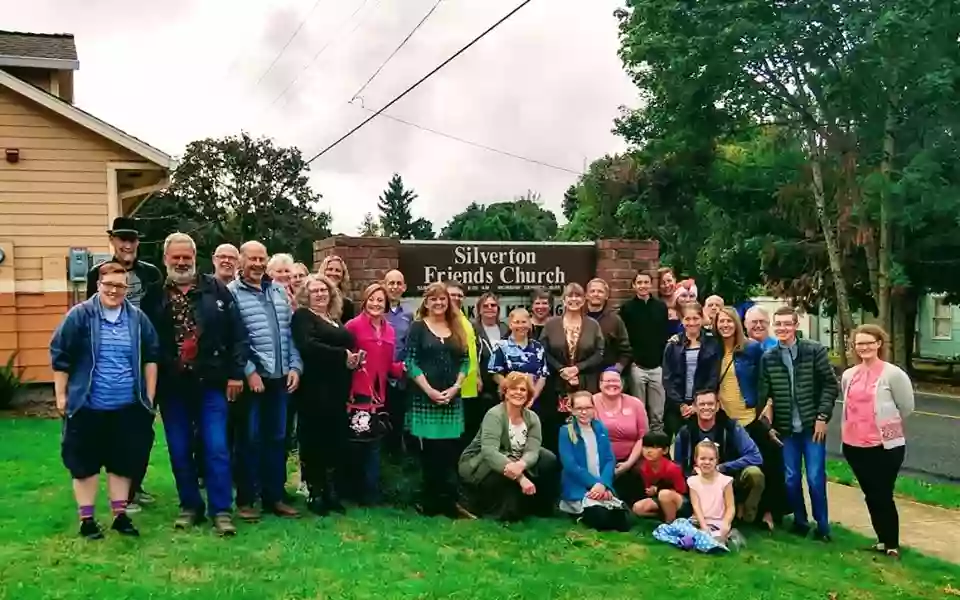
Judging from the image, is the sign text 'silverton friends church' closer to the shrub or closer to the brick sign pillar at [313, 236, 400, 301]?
the brick sign pillar at [313, 236, 400, 301]

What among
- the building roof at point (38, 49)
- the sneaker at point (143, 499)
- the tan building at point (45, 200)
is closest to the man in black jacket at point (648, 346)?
the sneaker at point (143, 499)

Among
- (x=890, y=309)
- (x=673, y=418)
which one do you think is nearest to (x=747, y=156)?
(x=890, y=309)

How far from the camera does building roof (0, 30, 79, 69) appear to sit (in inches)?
597

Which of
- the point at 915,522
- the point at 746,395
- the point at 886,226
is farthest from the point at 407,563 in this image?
the point at 886,226

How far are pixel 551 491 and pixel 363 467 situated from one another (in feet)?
4.61

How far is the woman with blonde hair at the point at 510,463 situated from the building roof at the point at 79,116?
8.96 meters

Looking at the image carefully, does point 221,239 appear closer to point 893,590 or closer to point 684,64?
point 684,64

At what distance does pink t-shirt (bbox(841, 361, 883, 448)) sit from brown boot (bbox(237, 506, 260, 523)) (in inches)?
164

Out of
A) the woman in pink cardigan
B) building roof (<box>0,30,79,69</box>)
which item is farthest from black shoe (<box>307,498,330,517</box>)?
building roof (<box>0,30,79,69</box>)

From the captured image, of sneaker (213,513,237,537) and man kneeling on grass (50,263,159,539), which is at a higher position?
man kneeling on grass (50,263,159,539)

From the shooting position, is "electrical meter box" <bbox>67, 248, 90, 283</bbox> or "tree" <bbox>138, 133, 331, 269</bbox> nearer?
"electrical meter box" <bbox>67, 248, 90, 283</bbox>

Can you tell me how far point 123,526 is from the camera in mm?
5770

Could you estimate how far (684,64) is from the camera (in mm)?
20328

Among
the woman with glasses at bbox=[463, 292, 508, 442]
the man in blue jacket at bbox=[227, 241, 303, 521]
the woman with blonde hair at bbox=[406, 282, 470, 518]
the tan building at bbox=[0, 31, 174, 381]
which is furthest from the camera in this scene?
the tan building at bbox=[0, 31, 174, 381]
